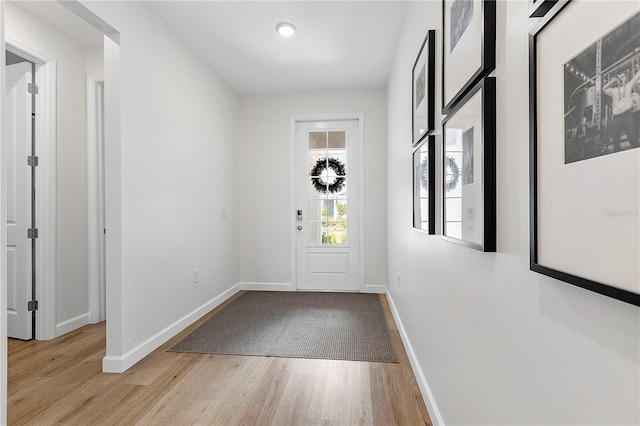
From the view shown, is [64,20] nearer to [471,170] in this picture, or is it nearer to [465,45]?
[465,45]

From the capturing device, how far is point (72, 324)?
2908 mm

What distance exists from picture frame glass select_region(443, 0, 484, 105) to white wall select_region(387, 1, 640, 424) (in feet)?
A: 0.36

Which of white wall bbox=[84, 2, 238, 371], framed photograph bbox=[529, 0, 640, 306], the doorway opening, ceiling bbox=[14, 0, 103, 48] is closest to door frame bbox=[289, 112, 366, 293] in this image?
white wall bbox=[84, 2, 238, 371]

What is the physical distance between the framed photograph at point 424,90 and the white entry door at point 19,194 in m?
2.89

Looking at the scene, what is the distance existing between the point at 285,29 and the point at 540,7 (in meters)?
2.47

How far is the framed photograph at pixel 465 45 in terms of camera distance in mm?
916

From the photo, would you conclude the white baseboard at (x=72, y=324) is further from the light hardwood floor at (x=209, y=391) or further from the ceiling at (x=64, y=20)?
the ceiling at (x=64, y=20)

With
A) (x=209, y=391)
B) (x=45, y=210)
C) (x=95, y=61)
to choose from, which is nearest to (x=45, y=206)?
(x=45, y=210)

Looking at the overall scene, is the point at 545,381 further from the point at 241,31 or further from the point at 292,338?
the point at 241,31

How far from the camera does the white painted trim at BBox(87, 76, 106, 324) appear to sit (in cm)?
306

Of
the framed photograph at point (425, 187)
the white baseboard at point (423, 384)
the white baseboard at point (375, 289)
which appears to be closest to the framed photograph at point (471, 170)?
the framed photograph at point (425, 187)

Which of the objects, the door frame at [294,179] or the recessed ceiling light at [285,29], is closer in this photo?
the recessed ceiling light at [285,29]

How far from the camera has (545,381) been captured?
68 cm

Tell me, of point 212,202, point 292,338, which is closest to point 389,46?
point 212,202
